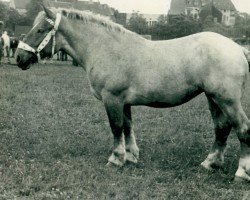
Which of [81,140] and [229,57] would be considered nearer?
[229,57]

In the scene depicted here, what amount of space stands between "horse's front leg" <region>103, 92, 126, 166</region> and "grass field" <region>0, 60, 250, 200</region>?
22 cm

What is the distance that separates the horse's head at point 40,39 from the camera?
21.8 feet

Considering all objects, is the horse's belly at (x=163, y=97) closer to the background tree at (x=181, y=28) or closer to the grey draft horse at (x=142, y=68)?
the grey draft horse at (x=142, y=68)

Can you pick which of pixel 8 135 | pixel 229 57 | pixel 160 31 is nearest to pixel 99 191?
pixel 229 57

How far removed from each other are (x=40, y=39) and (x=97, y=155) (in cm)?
231

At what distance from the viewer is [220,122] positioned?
6648mm

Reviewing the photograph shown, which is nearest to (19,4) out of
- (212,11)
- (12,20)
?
(12,20)

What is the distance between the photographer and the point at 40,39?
6695 millimetres

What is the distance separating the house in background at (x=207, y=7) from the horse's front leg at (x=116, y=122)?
92.3 metres

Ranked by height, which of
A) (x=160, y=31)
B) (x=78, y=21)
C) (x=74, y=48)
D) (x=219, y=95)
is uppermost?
(x=78, y=21)

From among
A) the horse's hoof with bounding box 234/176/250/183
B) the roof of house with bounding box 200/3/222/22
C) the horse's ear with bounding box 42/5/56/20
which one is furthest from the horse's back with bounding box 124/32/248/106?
the roof of house with bounding box 200/3/222/22

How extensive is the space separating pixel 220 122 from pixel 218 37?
1.45 metres

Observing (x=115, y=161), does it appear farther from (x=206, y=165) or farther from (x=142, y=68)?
(x=142, y=68)

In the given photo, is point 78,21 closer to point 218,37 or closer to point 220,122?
point 218,37
